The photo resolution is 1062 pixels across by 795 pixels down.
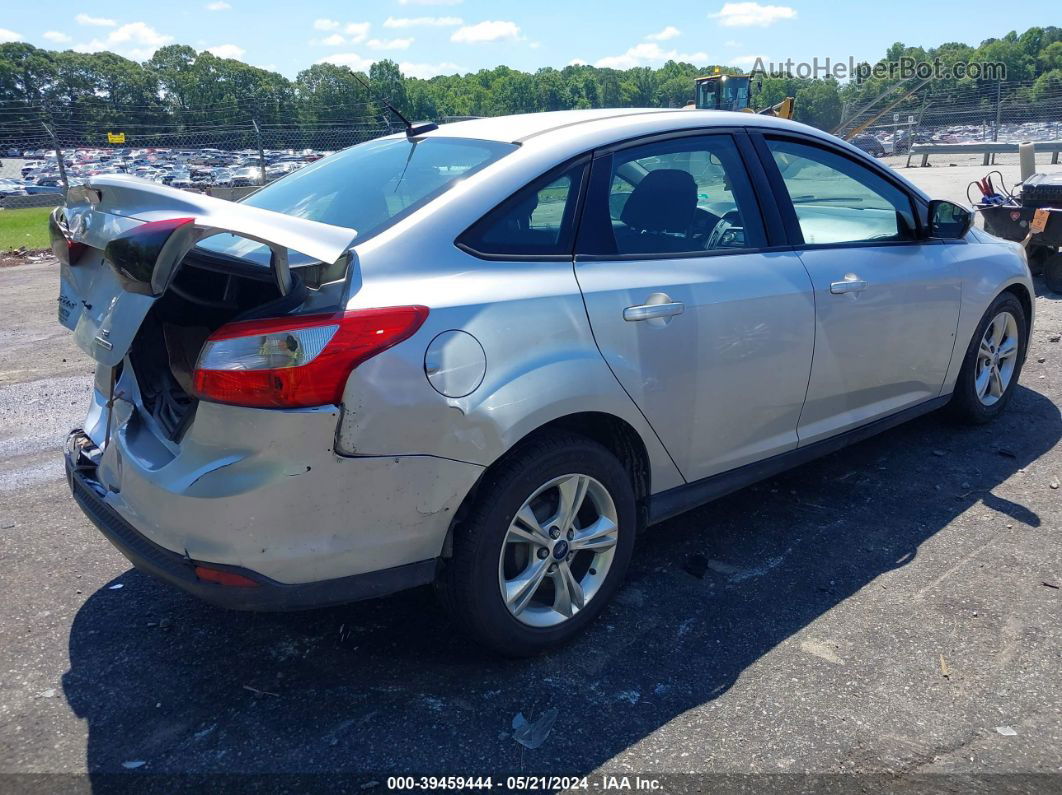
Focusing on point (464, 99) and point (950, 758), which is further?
point (464, 99)

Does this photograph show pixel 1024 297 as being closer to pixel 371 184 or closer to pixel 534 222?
pixel 534 222

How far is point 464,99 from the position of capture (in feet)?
131

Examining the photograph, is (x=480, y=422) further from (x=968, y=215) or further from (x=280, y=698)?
(x=968, y=215)

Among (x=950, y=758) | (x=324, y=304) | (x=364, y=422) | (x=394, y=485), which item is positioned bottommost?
(x=950, y=758)

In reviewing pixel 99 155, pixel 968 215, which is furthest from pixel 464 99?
pixel 968 215

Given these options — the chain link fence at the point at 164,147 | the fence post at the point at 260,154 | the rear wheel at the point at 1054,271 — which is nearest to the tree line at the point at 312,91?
the chain link fence at the point at 164,147

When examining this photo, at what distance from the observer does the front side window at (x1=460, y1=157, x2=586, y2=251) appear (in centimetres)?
279

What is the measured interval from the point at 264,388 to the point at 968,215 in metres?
3.81

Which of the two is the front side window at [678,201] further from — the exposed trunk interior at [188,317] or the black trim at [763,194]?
the exposed trunk interior at [188,317]

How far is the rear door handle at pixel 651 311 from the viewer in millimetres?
2969

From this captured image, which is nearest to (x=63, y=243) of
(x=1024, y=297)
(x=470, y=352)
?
(x=470, y=352)

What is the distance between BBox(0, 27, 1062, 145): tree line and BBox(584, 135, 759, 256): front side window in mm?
1343

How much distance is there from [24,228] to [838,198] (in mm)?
18763

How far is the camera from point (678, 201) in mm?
3398
